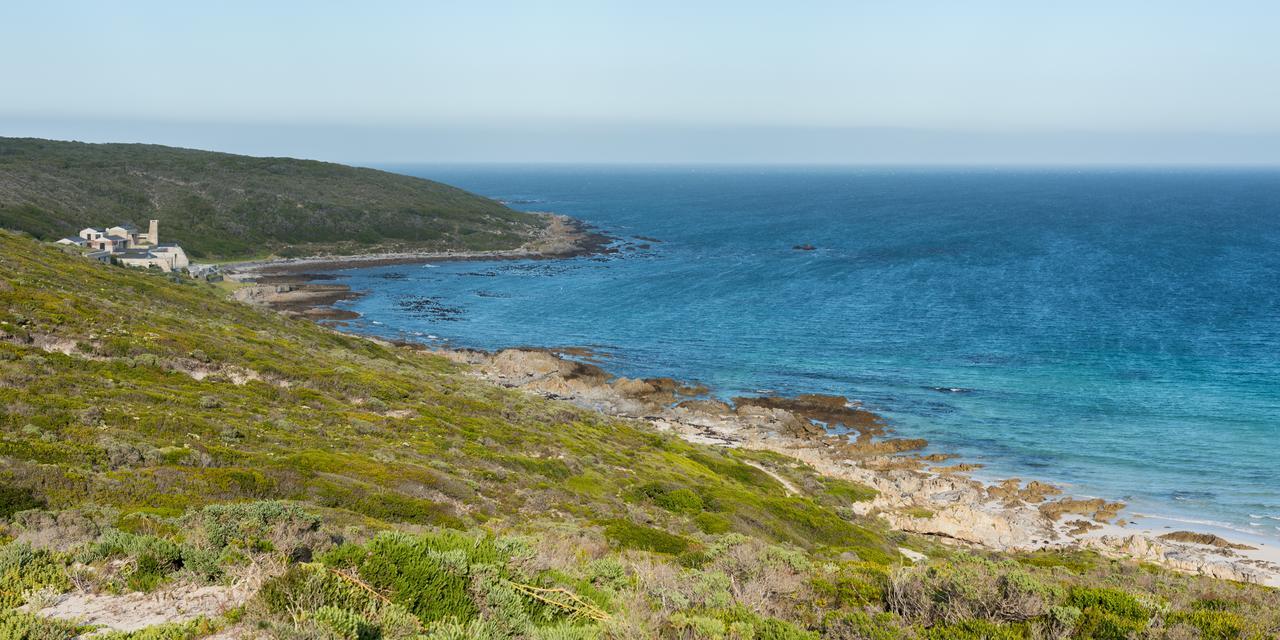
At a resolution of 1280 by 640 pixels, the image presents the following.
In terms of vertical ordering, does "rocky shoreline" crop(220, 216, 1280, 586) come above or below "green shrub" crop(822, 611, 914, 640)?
below

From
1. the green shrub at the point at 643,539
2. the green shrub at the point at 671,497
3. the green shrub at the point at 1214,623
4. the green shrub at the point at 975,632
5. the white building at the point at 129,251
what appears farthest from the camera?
the white building at the point at 129,251

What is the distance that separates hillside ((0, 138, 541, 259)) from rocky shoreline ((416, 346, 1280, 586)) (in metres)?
80.4

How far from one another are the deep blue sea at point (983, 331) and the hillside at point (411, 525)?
16.9 metres

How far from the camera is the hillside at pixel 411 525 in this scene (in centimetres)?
969

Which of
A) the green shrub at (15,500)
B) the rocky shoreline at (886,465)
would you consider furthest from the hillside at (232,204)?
the green shrub at (15,500)

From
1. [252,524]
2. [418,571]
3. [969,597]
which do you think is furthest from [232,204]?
[969,597]

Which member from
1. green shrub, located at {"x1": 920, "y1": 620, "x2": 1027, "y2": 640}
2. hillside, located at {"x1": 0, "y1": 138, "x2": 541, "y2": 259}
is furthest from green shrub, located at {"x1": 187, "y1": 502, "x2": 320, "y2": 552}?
hillside, located at {"x1": 0, "y1": 138, "x2": 541, "y2": 259}

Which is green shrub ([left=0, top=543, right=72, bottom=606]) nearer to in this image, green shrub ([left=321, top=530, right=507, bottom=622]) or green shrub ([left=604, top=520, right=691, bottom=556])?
green shrub ([left=321, top=530, right=507, bottom=622])

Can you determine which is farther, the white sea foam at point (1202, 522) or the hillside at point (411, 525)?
the white sea foam at point (1202, 522)

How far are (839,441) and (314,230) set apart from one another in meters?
128

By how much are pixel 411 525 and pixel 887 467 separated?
108ft

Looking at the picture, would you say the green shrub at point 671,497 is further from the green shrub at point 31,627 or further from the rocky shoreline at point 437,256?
the rocky shoreline at point 437,256

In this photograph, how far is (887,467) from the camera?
143 feet

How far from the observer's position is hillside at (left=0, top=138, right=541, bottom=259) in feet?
394
